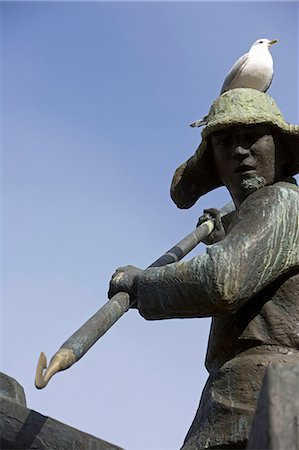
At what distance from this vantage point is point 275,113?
15.1 feet

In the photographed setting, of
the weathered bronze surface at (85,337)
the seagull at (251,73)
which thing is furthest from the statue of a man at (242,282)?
the seagull at (251,73)

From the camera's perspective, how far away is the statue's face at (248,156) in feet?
14.7

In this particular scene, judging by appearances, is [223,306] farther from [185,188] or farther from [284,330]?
[185,188]

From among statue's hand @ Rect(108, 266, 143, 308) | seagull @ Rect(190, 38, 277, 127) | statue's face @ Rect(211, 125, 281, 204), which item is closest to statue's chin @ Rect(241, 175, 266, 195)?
statue's face @ Rect(211, 125, 281, 204)

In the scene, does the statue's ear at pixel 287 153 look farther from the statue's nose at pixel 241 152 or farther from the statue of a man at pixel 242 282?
the statue's nose at pixel 241 152

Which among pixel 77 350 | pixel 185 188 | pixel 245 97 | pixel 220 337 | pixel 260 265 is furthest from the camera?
pixel 185 188

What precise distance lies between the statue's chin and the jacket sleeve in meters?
0.19

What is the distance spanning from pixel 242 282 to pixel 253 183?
0.72 metres

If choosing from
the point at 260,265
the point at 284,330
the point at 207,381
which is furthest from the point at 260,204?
the point at 207,381

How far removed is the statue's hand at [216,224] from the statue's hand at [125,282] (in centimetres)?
136

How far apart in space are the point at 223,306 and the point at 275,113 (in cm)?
119

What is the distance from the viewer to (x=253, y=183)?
446 cm

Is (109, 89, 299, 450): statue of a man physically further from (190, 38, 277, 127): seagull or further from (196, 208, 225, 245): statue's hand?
(196, 208, 225, 245): statue's hand

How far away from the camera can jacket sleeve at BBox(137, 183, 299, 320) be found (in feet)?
12.9
